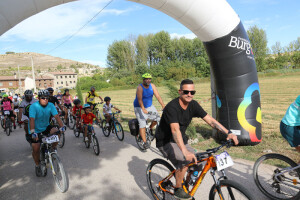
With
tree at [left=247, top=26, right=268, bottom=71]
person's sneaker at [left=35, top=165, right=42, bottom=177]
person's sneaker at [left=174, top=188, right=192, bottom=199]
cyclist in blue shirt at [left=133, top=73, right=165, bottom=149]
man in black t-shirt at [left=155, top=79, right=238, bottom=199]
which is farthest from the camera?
tree at [left=247, top=26, right=268, bottom=71]

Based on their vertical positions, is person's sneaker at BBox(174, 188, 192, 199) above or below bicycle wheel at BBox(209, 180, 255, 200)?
below

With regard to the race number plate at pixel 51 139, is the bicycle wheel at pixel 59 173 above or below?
below

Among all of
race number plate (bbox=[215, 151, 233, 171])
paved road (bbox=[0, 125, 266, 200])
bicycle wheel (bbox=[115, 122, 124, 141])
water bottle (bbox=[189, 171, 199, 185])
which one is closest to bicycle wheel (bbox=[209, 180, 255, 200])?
race number plate (bbox=[215, 151, 233, 171])

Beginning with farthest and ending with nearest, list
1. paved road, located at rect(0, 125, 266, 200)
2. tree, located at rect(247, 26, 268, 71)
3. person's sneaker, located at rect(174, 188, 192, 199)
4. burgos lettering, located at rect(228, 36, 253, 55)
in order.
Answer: tree, located at rect(247, 26, 268, 71)
burgos lettering, located at rect(228, 36, 253, 55)
paved road, located at rect(0, 125, 266, 200)
person's sneaker, located at rect(174, 188, 192, 199)

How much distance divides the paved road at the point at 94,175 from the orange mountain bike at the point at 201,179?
0.52 meters

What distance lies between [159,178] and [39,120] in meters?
2.93

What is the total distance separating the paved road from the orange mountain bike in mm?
522

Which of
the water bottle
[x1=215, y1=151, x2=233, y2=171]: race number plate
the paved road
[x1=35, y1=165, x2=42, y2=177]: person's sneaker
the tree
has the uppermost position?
the tree

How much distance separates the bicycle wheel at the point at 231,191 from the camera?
2.07 m

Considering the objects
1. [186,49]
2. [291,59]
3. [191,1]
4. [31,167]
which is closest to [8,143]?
[31,167]

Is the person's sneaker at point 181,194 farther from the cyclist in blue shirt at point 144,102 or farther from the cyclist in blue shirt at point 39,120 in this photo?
the cyclist in blue shirt at point 144,102

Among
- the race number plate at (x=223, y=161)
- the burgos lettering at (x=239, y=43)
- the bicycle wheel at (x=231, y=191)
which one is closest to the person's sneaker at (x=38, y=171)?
the bicycle wheel at (x=231, y=191)

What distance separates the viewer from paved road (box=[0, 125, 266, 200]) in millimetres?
3740

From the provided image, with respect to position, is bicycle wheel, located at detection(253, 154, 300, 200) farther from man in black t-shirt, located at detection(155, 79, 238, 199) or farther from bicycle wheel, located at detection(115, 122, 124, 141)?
bicycle wheel, located at detection(115, 122, 124, 141)
